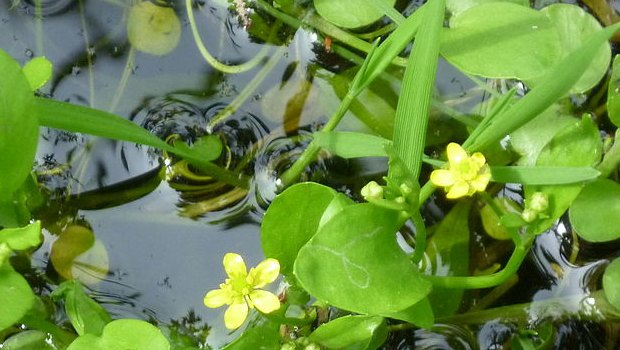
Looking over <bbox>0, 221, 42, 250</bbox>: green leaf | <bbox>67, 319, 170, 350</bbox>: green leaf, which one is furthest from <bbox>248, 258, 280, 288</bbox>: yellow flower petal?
<bbox>0, 221, 42, 250</bbox>: green leaf

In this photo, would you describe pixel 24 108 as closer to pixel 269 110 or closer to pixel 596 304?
pixel 269 110

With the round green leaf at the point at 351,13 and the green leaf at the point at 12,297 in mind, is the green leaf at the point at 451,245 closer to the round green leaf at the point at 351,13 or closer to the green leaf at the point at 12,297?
the round green leaf at the point at 351,13

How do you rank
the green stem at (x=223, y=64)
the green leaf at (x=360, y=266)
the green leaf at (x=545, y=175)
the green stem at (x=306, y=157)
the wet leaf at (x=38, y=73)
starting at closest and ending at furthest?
the green leaf at (x=360, y=266) < the green leaf at (x=545, y=175) < the wet leaf at (x=38, y=73) < the green stem at (x=306, y=157) < the green stem at (x=223, y=64)

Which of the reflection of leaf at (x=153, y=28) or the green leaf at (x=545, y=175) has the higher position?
the reflection of leaf at (x=153, y=28)

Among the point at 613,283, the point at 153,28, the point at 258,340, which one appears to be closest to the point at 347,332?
the point at 258,340

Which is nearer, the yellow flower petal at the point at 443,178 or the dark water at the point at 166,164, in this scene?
the yellow flower petal at the point at 443,178

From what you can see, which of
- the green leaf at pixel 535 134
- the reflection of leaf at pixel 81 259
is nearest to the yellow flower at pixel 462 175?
the green leaf at pixel 535 134

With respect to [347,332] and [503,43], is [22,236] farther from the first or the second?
[503,43]
